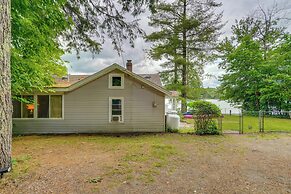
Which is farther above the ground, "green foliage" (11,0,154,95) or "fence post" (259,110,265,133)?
"green foliage" (11,0,154,95)

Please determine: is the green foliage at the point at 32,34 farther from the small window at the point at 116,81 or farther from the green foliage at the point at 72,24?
the small window at the point at 116,81

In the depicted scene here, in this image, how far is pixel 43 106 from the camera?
1023 cm

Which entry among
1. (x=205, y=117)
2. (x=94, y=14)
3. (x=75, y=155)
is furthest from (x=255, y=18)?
(x=75, y=155)

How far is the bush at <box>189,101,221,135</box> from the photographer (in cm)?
984

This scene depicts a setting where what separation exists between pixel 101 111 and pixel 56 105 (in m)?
2.46

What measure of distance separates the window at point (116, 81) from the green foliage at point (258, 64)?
1153cm

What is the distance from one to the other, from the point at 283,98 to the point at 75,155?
17969mm

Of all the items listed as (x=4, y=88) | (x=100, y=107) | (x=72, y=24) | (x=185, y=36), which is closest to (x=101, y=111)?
(x=100, y=107)

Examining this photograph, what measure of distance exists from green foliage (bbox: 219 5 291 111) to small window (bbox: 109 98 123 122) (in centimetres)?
1208

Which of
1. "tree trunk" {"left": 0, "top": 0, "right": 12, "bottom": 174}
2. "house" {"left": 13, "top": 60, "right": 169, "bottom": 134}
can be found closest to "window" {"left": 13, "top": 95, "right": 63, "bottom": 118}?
"house" {"left": 13, "top": 60, "right": 169, "bottom": 134}

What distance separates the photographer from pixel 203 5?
16328 millimetres

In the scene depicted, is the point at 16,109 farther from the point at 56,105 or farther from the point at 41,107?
the point at 56,105

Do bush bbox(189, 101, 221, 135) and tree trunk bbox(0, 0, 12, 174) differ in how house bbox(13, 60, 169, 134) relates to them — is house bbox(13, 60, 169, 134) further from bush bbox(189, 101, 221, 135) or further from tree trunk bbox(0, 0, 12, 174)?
tree trunk bbox(0, 0, 12, 174)

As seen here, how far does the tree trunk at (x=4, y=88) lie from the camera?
3799mm
